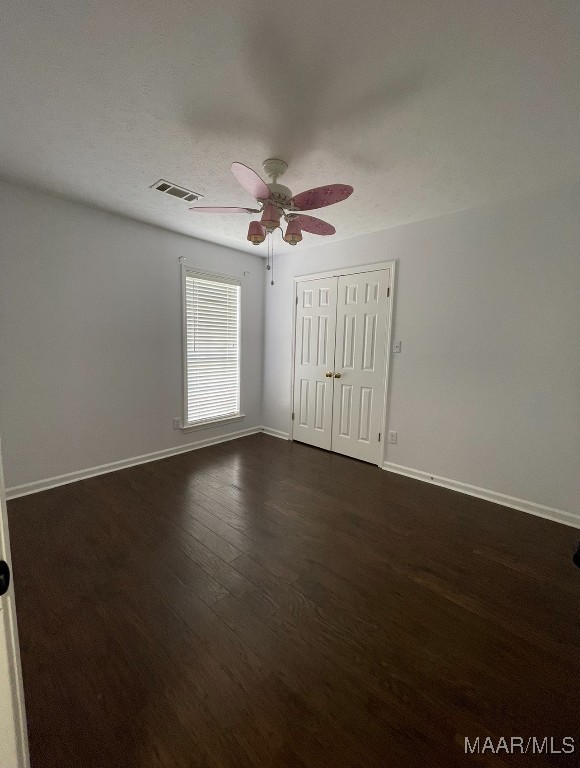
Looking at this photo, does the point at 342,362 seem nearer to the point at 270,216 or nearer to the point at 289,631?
the point at 270,216

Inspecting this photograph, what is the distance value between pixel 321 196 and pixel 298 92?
0.45 metres

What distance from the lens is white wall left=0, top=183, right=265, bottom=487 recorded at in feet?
8.29

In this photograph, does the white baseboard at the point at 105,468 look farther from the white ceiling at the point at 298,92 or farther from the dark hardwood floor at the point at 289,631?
the white ceiling at the point at 298,92

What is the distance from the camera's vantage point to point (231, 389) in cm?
427

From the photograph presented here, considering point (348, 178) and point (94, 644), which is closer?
point (94, 644)

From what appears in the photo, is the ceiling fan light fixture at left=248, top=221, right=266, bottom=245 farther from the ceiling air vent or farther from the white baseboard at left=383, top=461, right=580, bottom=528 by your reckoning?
the white baseboard at left=383, top=461, right=580, bottom=528

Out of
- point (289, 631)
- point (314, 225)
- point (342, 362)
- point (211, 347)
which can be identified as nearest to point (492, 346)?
point (342, 362)

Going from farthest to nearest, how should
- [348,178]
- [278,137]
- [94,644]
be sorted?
[348,178]
[278,137]
[94,644]

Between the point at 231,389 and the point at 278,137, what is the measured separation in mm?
2991

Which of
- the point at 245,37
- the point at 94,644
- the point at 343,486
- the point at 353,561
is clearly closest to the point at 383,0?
the point at 245,37

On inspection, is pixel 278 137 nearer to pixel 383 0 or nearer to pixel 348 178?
pixel 348 178

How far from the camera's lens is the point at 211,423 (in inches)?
159

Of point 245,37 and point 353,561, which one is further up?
point 245,37

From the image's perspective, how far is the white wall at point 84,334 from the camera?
2.53 m
